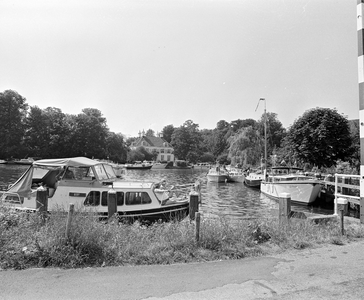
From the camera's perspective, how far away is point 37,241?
231 inches

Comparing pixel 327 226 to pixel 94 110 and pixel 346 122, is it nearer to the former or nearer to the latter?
pixel 346 122

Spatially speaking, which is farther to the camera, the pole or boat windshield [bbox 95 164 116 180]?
boat windshield [bbox 95 164 116 180]

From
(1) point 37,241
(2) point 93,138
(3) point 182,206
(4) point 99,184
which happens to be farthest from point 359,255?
(2) point 93,138

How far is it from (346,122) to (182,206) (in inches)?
1059

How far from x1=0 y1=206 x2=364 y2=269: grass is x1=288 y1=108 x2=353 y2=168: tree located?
26128 mm

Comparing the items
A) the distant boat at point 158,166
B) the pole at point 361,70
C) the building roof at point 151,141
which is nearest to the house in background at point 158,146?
the building roof at point 151,141

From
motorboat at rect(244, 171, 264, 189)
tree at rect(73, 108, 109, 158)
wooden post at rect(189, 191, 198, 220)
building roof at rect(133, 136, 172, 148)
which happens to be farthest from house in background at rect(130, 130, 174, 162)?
wooden post at rect(189, 191, 198, 220)

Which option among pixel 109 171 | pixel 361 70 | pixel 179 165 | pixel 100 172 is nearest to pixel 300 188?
pixel 109 171

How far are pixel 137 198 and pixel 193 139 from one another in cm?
10604

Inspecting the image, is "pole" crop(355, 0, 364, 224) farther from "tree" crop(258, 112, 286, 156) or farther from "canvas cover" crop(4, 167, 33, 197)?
"tree" crop(258, 112, 286, 156)

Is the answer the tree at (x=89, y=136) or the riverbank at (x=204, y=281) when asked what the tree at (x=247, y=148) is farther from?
the riverbank at (x=204, y=281)

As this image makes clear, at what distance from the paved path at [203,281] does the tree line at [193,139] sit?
29.4 m

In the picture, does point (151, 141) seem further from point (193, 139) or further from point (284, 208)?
point (284, 208)

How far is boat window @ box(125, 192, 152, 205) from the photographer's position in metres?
14.1
